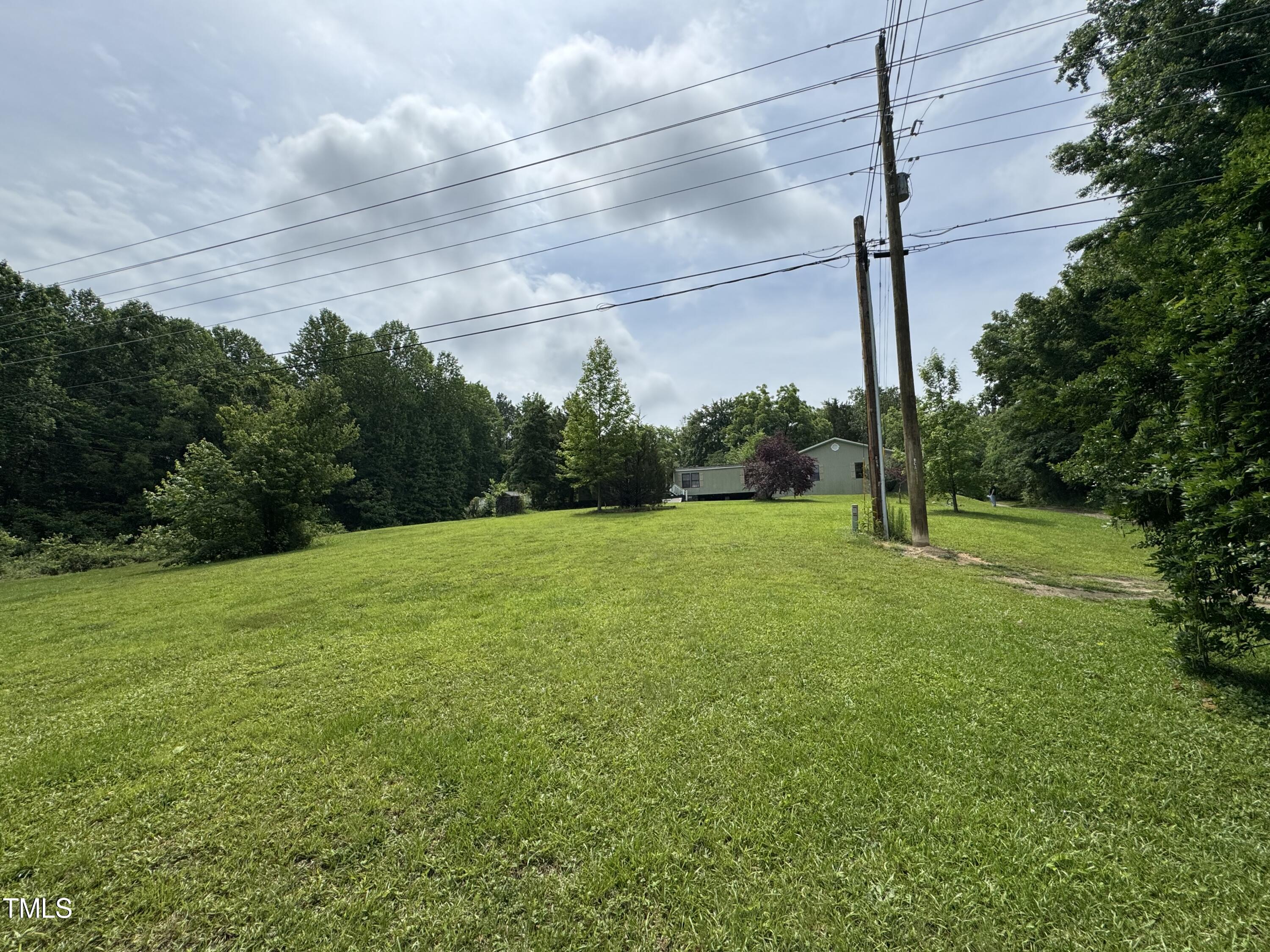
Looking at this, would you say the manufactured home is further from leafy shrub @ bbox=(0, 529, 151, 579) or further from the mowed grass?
the mowed grass

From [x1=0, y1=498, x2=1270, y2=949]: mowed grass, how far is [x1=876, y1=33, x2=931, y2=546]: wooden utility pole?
4.70 m

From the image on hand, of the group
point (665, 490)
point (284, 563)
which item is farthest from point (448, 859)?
point (665, 490)

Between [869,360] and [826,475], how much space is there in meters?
28.0

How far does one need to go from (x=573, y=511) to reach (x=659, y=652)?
23369 mm

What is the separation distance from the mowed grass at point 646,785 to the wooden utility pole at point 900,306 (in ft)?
15.4

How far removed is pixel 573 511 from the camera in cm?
2788

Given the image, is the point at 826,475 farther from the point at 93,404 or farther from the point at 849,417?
the point at 93,404

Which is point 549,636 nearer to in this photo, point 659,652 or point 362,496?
point 659,652

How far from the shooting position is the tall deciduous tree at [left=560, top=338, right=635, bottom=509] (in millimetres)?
25906

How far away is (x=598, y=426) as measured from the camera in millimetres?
26078

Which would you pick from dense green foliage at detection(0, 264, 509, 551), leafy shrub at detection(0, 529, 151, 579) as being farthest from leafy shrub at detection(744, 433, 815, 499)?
leafy shrub at detection(0, 529, 151, 579)

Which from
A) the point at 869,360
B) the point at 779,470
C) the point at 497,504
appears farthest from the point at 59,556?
the point at 779,470

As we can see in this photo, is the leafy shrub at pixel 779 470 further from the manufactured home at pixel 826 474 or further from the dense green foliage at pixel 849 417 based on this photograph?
the dense green foliage at pixel 849 417

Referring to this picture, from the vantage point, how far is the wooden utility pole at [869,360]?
11969mm
